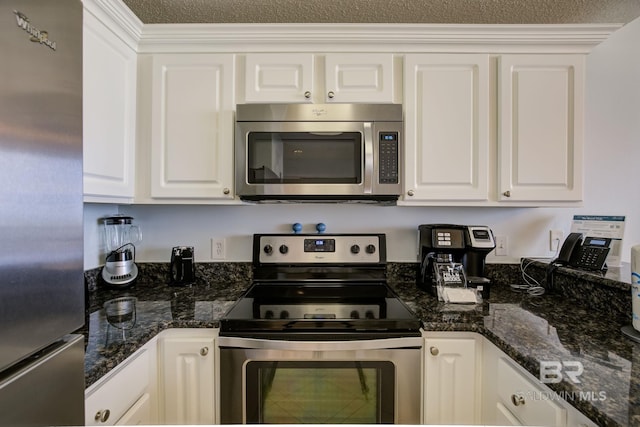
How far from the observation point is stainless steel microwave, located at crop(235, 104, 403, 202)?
4.90 ft

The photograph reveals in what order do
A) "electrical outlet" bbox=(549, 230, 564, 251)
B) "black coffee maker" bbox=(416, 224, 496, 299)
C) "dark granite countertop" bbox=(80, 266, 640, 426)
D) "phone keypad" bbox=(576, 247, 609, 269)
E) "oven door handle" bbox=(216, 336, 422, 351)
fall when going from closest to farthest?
"dark granite countertop" bbox=(80, 266, 640, 426)
"oven door handle" bbox=(216, 336, 422, 351)
"phone keypad" bbox=(576, 247, 609, 269)
"black coffee maker" bbox=(416, 224, 496, 299)
"electrical outlet" bbox=(549, 230, 564, 251)

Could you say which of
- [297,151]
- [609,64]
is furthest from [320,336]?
[609,64]

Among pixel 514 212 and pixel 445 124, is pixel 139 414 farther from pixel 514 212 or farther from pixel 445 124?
pixel 514 212

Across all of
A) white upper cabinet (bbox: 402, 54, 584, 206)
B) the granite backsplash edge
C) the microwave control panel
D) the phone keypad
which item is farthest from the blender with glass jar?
the phone keypad

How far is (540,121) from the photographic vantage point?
1514 millimetres

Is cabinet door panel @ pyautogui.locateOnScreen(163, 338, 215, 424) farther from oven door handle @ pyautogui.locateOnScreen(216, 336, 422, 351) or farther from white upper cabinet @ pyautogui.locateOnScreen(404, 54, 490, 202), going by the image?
white upper cabinet @ pyautogui.locateOnScreen(404, 54, 490, 202)

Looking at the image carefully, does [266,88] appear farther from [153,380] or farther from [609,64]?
[609,64]

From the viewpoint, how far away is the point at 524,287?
1670mm

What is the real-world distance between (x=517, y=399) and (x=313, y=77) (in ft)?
5.13

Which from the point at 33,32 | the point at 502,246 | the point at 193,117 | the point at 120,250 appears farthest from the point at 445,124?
the point at 120,250

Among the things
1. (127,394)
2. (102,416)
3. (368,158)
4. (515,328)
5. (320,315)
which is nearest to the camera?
(102,416)

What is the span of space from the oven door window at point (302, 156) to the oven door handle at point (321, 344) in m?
0.73

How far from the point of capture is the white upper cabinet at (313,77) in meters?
1.52

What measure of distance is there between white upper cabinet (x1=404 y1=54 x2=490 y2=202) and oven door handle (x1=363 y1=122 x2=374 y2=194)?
0.19 metres
